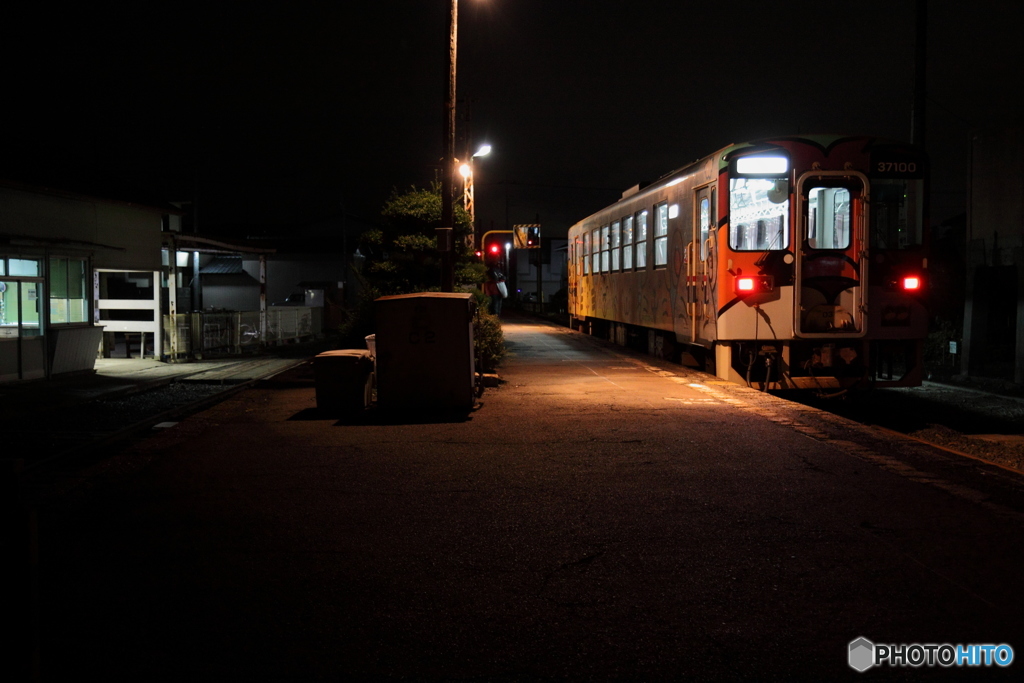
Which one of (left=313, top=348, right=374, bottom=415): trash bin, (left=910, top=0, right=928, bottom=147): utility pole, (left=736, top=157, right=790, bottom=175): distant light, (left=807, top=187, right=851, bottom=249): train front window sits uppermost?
(left=910, top=0, right=928, bottom=147): utility pole

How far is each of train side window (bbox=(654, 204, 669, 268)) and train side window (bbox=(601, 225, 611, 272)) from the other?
16.5 feet

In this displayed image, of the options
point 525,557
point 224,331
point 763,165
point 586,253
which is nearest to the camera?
point 525,557

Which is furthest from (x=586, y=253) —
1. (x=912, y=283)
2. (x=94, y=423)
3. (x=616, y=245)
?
(x=94, y=423)

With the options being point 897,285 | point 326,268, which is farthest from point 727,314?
point 326,268

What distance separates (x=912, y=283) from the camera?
37.5 feet

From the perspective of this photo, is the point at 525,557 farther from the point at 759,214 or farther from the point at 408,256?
the point at 408,256

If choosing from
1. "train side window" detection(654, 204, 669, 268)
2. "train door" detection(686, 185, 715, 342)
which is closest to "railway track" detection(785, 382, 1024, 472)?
"train door" detection(686, 185, 715, 342)

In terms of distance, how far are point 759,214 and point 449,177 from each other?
20.8ft

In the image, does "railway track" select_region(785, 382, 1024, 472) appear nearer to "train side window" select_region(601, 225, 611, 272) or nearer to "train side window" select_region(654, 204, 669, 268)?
"train side window" select_region(654, 204, 669, 268)

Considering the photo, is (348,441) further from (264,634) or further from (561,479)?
(264,634)

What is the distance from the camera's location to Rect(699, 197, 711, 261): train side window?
40.4 ft

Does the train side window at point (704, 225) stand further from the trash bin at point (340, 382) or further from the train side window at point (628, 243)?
the train side window at point (628, 243)

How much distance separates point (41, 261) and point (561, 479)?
43.1ft

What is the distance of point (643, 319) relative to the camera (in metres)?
17.5
